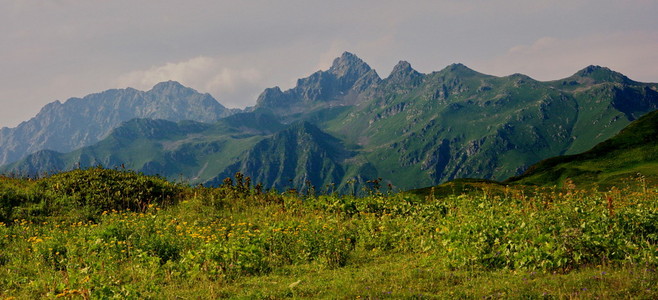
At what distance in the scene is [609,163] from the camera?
220 feet

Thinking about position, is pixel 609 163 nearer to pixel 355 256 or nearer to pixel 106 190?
pixel 355 256

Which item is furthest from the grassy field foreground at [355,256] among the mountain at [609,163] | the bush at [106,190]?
the mountain at [609,163]

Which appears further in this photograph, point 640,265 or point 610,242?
point 610,242

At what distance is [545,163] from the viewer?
263ft

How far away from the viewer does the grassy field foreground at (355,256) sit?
8891 millimetres

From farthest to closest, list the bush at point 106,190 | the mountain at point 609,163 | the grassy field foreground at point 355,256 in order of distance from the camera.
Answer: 1. the mountain at point 609,163
2. the bush at point 106,190
3. the grassy field foreground at point 355,256

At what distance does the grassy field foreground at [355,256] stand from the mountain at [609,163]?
40.8 m

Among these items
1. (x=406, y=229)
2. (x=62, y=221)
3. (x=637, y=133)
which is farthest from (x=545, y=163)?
(x=62, y=221)

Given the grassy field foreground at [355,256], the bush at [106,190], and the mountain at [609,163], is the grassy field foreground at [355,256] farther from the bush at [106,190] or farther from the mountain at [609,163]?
the mountain at [609,163]

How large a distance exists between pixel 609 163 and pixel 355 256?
70.1 metres

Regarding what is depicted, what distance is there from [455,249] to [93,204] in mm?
17257

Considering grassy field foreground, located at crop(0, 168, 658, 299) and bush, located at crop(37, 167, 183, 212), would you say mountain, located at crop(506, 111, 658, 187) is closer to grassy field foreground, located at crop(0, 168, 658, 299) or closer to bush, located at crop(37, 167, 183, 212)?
grassy field foreground, located at crop(0, 168, 658, 299)

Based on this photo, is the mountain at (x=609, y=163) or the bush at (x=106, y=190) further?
the mountain at (x=609, y=163)

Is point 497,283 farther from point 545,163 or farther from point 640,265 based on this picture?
point 545,163
